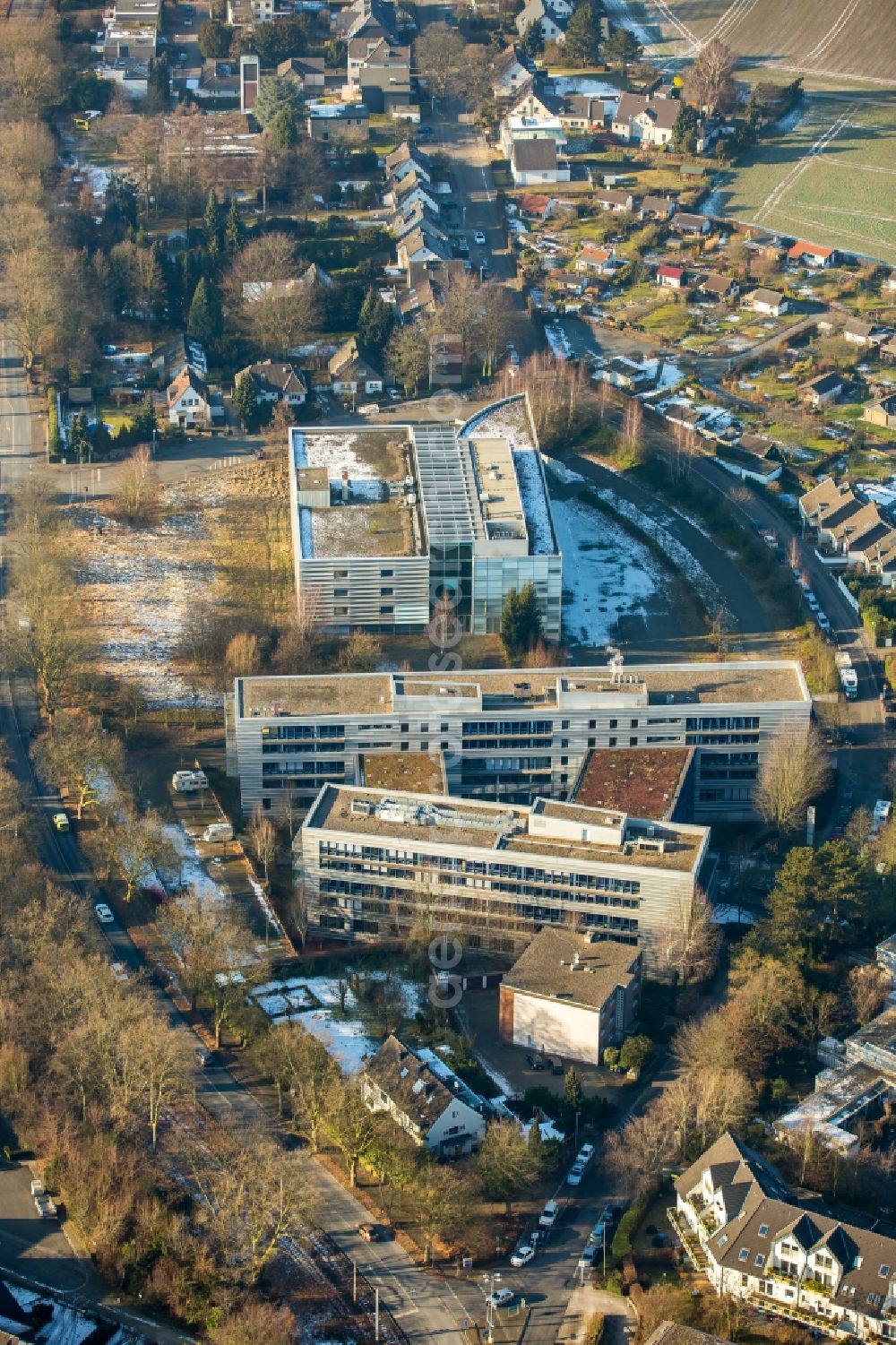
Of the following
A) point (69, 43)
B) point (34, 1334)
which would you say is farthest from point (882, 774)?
point (69, 43)

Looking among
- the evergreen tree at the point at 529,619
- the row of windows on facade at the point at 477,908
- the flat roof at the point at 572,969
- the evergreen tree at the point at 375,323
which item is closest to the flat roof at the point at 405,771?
the row of windows on facade at the point at 477,908

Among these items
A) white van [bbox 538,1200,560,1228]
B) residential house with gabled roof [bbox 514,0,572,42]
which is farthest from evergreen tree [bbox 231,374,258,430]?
residential house with gabled roof [bbox 514,0,572,42]

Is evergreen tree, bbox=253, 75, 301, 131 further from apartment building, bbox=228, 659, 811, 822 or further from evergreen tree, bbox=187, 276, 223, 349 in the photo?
apartment building, bbox=228, 659, 811, 822

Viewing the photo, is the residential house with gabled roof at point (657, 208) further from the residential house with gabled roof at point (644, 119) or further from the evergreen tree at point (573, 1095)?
the evergreen tree at point (573, 1095)

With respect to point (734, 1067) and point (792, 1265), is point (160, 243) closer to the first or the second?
point (734, 1067)

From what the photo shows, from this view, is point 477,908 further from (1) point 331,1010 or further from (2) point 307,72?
(2) point 307,72
